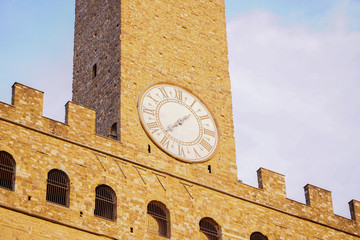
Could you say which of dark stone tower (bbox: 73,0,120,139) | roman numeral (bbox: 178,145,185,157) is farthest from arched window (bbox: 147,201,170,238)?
dark stone tower (bbox: 73,0,120,139)

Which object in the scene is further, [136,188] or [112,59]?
[112,59]

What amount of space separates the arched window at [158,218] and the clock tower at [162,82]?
4.64ft

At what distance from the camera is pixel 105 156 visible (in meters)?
32.6

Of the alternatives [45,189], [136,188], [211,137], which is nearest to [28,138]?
[45,189]

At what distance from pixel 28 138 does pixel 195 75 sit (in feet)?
25.0

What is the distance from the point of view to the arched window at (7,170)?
99.6 feet

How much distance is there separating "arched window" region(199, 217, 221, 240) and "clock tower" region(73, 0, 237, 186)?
1.42 m

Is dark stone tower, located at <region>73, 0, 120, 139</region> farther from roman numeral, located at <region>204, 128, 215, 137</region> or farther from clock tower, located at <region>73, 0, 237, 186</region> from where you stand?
roman numeral, located at <region>204, 128, 215, 137</region>

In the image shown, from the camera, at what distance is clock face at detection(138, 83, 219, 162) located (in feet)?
113

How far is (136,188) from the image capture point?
1280 inches

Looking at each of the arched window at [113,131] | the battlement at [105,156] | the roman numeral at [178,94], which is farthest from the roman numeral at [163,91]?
the battlement at [105,156]

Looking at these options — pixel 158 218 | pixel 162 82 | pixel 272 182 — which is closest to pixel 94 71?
pixel 162 82

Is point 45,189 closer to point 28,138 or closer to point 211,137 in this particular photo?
point 28,138

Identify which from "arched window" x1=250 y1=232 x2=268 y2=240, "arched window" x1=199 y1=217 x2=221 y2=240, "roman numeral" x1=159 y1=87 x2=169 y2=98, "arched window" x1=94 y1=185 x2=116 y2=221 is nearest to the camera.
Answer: "arched window" x1=94 y1=185 x2=116 y2=221
